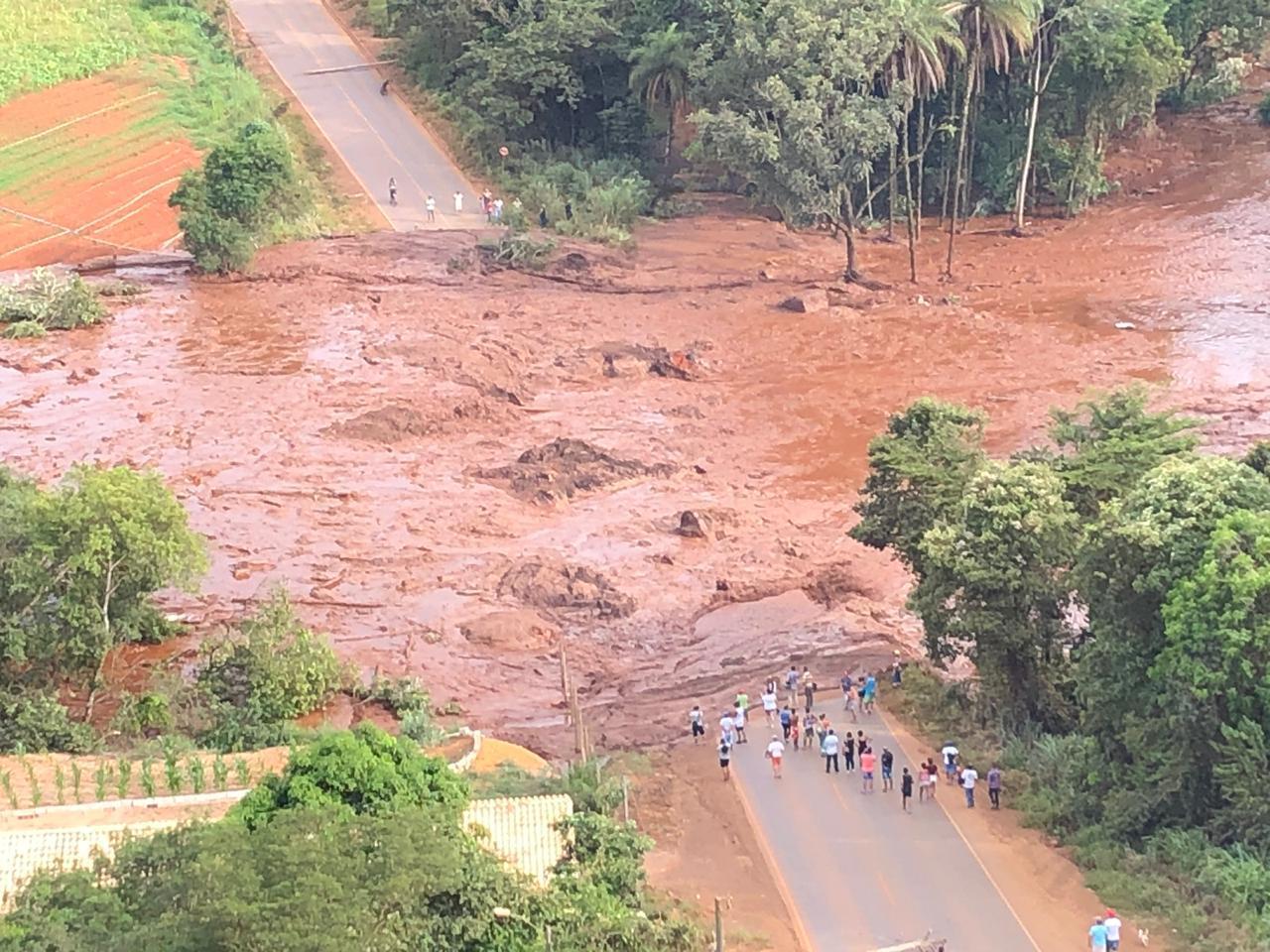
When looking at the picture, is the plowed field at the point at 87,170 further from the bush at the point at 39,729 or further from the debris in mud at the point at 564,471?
the bush at the point at 39,729

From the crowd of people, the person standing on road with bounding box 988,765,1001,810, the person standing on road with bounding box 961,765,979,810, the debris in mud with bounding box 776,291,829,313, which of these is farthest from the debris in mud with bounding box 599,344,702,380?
the person standing on road with bounding box 988,765,1001,810

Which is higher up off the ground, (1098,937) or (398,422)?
(398,422)

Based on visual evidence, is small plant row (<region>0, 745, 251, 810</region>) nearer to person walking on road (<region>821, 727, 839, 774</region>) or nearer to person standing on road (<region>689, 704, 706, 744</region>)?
person standing on road (<region>689, 704, 706, 744</region>)

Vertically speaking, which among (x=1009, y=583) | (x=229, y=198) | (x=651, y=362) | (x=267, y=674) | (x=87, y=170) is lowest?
(x=267, y=674)

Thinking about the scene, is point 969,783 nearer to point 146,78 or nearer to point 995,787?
point 995,787

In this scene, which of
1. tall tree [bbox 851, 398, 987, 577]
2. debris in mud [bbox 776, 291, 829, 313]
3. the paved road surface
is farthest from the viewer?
debris in mud [bbox 776, 291, 829, 313]

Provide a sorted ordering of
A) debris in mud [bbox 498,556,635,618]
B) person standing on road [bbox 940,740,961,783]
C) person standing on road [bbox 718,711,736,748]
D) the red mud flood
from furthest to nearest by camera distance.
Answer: debris in mud [bbox 498,556,635,618]
the red mud flood
person standing on road [bbox 718,711,736,748]
person standing on road [bbox 940,740,961,783]

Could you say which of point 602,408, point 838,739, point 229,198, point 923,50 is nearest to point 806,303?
point 923,50
